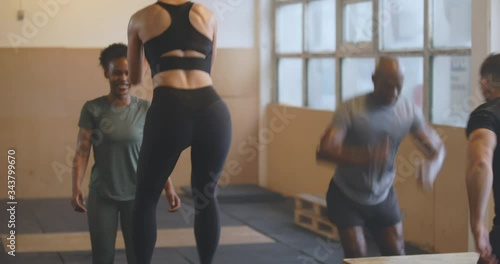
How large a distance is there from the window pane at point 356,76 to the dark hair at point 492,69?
4491 millimetres

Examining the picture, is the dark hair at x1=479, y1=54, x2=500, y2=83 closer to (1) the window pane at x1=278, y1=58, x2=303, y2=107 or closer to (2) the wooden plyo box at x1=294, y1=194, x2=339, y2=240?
(2) the wooden plyo box at x1=294, y1=194, x2=339, y2=240

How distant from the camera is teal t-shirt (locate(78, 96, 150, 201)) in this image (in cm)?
414

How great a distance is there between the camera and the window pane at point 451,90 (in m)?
6.39

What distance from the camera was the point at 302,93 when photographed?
31.2 feet

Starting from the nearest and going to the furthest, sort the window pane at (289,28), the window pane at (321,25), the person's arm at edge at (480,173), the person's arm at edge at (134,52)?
the person's arm at edge at (480,173), the person's arm at edge at (134,52), the window pane at (321,25), the window pane at (289,28)

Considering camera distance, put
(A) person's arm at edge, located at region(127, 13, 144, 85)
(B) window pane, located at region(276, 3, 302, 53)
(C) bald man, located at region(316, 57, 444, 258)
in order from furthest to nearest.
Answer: (B) window pane, located at region(276, 3, 302, 53) → (C) bald man, located at region(316, 57, 444, 258) → (A) person's arm at edge, located at region(127, 13, 144, 85)

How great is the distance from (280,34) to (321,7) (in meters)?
1.18

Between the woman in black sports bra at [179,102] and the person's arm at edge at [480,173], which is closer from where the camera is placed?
the person's arm at edge at [480,173]

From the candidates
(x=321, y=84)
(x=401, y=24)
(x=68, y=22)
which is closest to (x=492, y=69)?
(x=401, y=24)

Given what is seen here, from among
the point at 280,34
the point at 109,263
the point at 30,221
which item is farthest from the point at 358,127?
the point at 280,34

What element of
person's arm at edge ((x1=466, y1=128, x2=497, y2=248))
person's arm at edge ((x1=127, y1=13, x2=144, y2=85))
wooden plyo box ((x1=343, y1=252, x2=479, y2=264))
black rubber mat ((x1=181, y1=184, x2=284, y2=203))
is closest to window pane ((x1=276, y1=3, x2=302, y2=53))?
black rubber mat ((x1=181, y1=184, x2=284, y2=203))

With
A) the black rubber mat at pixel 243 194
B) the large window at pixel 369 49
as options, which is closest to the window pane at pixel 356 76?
the large window at pixel 369 49

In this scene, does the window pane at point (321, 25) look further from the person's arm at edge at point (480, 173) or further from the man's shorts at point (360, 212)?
the person's arm at edge at point (480, 173)

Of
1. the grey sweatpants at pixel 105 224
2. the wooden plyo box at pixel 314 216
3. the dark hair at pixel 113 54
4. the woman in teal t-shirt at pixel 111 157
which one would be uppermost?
the dark hair at pixel 113 54
